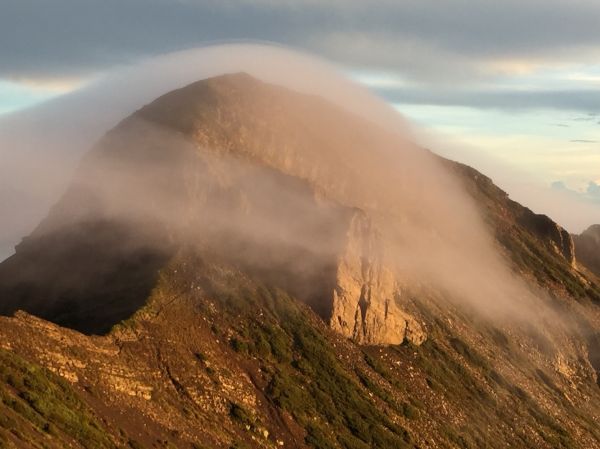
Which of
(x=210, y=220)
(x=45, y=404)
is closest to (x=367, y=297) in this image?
(x=210, y=220)

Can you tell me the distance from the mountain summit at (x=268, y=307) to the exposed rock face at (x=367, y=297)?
14.2 inches

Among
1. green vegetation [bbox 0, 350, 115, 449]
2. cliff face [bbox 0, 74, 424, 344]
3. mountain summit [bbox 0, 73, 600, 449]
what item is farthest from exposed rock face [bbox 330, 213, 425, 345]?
green vegetation [bbox 0, 350, 115, 449]

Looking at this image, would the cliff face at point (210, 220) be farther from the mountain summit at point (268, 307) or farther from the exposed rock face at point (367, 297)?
the mountain summit at point (268, 307)

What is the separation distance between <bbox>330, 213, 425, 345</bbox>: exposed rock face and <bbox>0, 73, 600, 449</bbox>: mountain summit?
36 centimetres

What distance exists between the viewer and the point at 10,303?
11631 centimetres

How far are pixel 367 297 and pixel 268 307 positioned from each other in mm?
20239

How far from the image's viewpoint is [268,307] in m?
121

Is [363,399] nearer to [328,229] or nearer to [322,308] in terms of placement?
[322,308]

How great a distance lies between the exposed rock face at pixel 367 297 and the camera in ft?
429

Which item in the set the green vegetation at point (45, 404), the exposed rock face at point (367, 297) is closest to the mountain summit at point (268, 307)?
the green vegetation at point (45, 404)

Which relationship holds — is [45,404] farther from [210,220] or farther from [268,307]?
[210,220]

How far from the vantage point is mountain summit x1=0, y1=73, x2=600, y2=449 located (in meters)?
87.6

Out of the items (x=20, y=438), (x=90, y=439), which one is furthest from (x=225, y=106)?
(x=20, y=438)

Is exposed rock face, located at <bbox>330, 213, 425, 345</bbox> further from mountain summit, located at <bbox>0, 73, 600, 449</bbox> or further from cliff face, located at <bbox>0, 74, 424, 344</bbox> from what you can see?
mountain summit, located at <bbox>0, 73, 600, 449</bbox>
